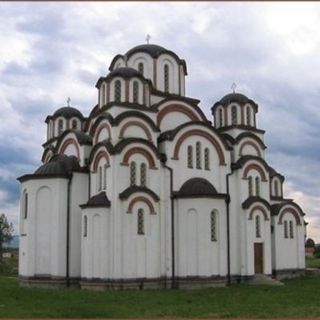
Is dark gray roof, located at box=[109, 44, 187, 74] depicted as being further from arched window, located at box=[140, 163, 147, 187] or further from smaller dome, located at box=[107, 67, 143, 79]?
arched window, located at box=[140, 163, 147, 187]

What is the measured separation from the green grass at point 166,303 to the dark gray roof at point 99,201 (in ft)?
12.6

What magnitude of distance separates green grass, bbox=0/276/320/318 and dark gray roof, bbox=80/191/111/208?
3846 millimetres

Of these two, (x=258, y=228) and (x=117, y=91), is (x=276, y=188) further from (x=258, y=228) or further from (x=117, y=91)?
(x=117, y=91)

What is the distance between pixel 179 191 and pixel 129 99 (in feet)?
17.2

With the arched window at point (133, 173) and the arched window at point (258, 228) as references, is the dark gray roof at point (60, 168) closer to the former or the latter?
the arched window at point (133, 173)

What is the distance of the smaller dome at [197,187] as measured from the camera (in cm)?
2481

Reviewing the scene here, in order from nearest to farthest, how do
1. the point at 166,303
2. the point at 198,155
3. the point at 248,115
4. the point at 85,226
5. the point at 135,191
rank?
the point at 166,303, the point at 135,191, the point at 85,226, the point at 198,155, the point at 248,115

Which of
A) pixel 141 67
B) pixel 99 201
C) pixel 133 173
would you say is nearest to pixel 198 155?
pixel 133 173

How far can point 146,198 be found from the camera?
2381 centimetres

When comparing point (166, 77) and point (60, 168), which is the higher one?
point (166, 77)

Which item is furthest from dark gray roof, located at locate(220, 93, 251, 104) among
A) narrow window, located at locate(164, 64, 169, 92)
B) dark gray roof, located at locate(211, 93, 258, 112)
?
narrow window, located at locate(164, 64, 169, 92)

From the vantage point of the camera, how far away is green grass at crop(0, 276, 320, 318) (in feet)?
50.2

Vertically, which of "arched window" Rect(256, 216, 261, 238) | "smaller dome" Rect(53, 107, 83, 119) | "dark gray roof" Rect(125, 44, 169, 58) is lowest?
"arched window" Rect(256, 216, 261, 238)

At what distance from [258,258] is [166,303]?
1041 cm
